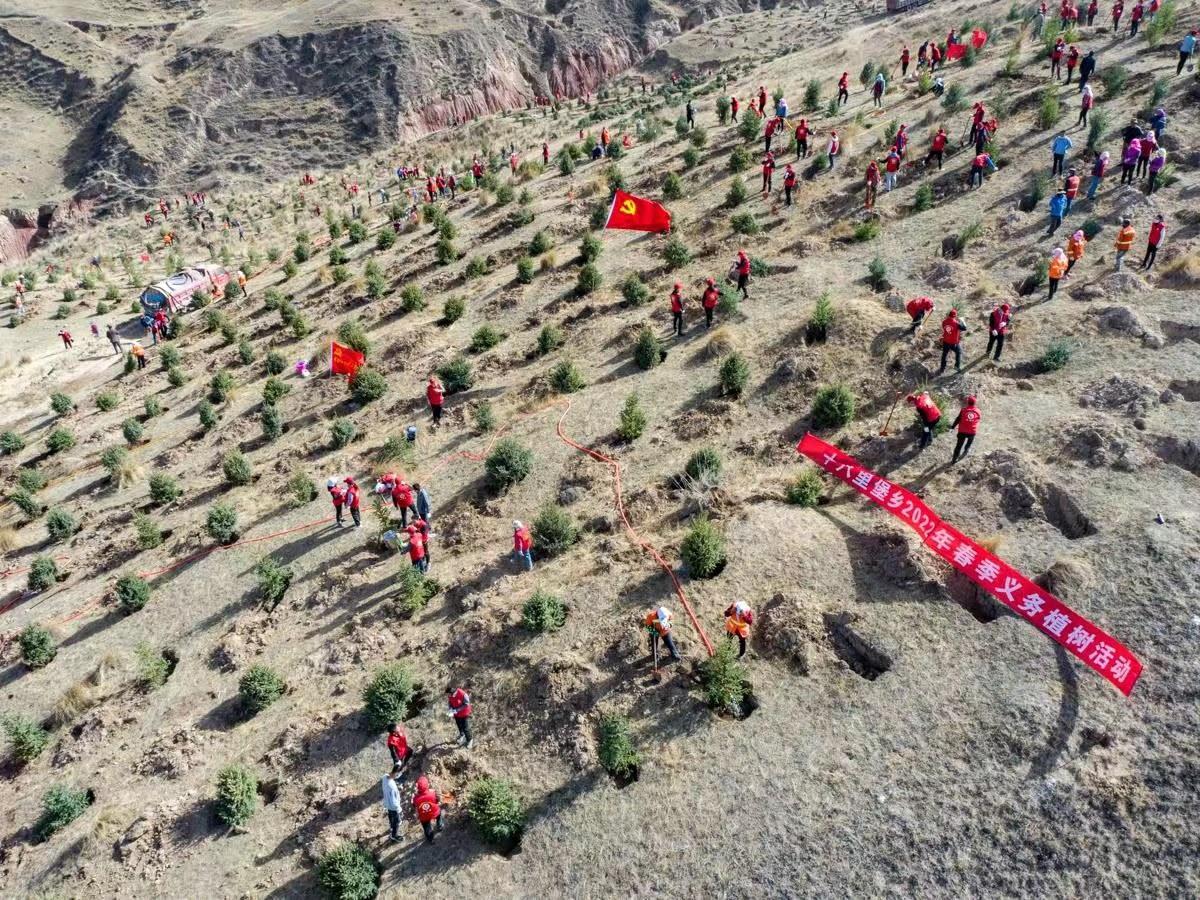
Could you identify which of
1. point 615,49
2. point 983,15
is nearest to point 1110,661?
point 983,15

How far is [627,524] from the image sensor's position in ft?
51.9

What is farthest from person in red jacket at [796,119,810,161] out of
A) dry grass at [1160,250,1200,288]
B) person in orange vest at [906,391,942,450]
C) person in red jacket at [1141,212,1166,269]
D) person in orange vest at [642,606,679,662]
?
person in orange vest at [642,606,679,662]

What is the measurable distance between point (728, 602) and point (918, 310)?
33.1ft

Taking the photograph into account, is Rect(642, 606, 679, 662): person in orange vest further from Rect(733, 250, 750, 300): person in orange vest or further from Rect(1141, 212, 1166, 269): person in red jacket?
Rect(1141, 212, 1166, 269): person in red jacket

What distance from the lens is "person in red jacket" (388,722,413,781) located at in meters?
12.1

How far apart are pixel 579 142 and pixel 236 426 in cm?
3160

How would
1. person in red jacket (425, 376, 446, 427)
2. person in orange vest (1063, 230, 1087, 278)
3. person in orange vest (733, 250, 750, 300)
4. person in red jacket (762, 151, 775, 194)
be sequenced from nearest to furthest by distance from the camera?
1. person in orange vest (1063, 230, 1087, 278)
2. person in red jacket (425, 376, 446, 427)
3. person in orange vest (733, 250, 750, 300)
4. person in red jacket (762, 151, 775, 194)

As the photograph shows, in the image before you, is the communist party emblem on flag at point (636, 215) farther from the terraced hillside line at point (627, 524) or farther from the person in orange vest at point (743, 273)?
the terraced hillside line at point (627, 524)

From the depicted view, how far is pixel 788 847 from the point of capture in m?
9.84

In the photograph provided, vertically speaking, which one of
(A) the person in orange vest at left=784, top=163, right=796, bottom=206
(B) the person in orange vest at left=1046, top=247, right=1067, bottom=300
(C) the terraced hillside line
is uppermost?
(A) the person in orange vest at left=784, top=163, right=796, bottom=206

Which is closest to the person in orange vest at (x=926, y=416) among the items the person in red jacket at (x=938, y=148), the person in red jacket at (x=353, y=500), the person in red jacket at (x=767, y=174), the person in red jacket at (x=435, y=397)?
the person in red jacket at (x=435, y=397)

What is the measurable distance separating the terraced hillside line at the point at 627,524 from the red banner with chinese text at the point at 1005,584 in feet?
13.7

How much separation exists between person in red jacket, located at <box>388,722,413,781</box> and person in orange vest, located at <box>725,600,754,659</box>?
580 centimetres

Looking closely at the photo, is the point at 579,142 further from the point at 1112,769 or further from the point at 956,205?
the point at 1112,769
